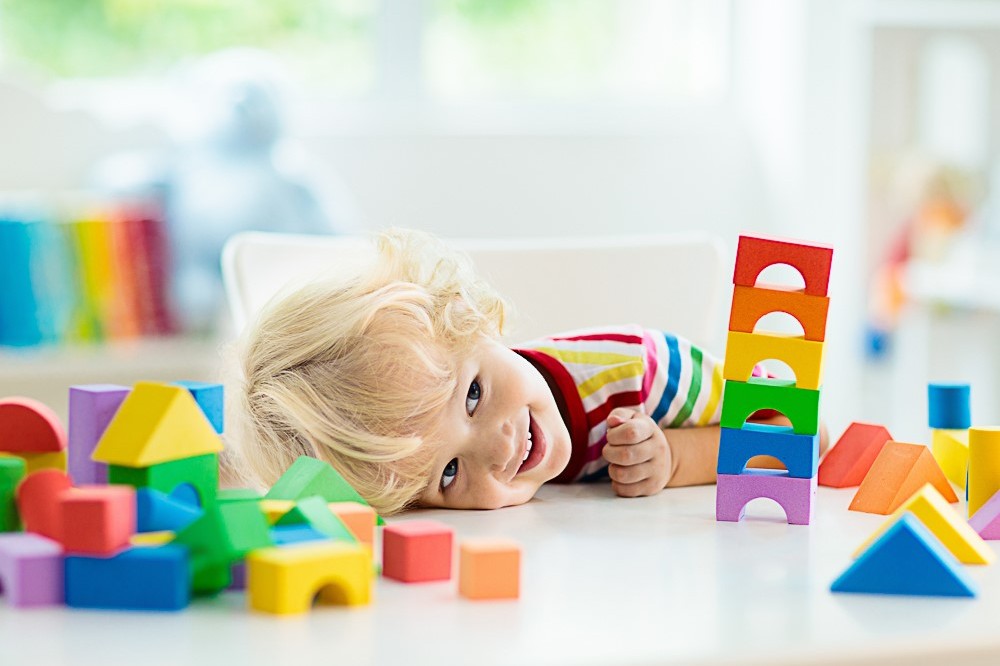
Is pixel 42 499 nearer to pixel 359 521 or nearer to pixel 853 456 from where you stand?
pixel 359 521

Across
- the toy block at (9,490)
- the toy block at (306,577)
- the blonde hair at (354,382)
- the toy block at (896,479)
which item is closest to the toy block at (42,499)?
the toy block at (9,490)

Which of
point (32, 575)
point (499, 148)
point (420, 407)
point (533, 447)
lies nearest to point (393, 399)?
point (420, 407)

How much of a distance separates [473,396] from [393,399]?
0.25 ft

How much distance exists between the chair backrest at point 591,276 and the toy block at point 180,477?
0.56 m

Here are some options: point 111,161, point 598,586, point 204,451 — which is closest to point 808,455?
point 598,586

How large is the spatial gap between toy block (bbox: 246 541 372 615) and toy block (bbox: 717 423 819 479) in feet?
0.95

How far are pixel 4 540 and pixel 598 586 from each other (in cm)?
27

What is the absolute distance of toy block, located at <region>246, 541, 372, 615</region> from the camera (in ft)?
1.65

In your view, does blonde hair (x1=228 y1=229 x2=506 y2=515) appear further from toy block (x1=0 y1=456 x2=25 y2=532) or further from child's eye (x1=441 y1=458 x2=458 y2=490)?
toy block (x1=0 y1=456 x2=25 y2=532)

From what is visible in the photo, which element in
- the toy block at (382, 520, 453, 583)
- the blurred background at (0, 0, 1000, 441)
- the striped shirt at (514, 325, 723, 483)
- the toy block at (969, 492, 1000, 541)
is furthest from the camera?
the blurred background at (0, 0, 1000, 441)

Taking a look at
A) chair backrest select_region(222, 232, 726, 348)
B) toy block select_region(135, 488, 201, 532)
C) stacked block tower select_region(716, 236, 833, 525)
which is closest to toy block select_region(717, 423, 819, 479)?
stacked block tower select_region(716, 236, 833, 525)

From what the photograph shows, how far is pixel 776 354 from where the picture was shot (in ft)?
2.37

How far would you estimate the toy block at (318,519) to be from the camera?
0.58 m

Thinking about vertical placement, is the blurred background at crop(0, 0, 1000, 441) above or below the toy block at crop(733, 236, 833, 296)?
above
